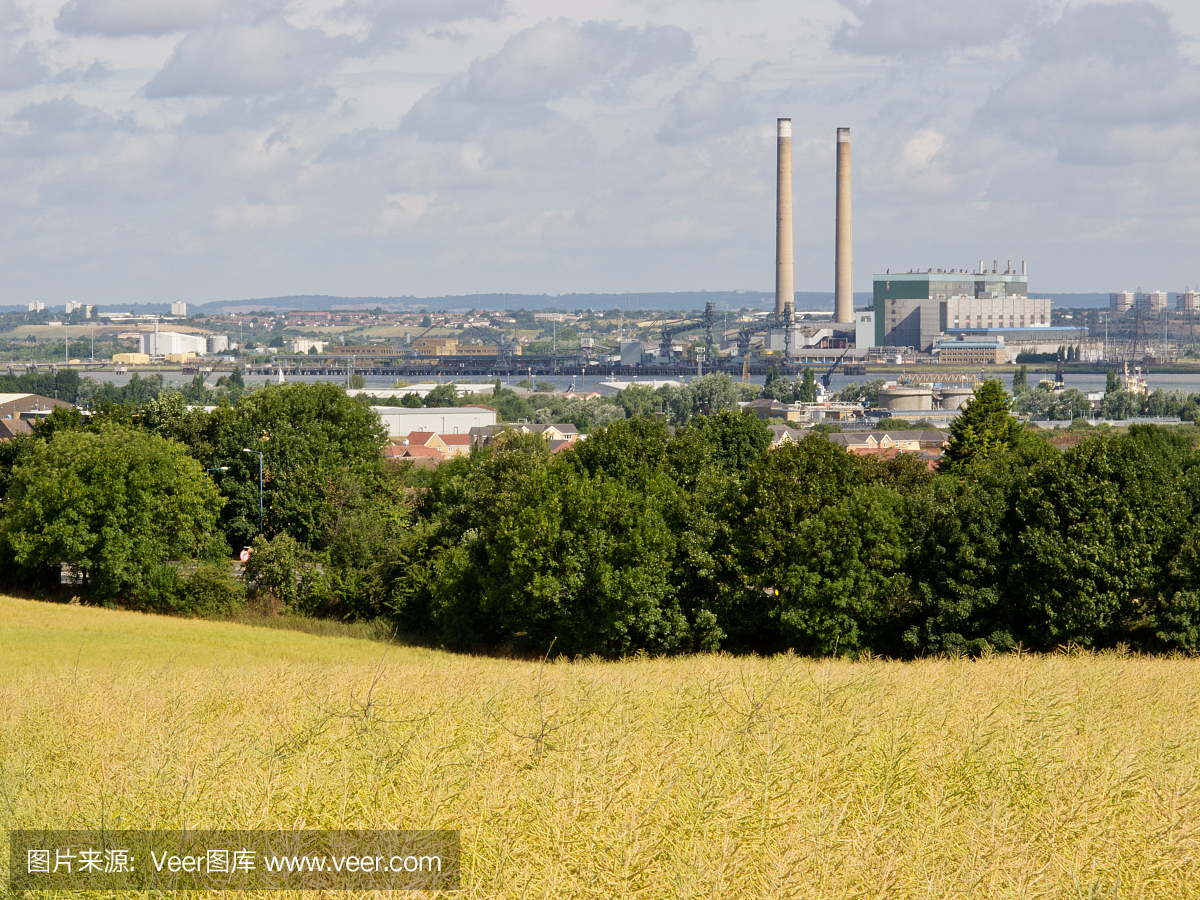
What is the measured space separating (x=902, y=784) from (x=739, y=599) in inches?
707

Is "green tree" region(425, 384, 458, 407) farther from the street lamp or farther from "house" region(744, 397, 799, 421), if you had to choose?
the street lamp

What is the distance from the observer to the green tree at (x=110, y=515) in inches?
1224

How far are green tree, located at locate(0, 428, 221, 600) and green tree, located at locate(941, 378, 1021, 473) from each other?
23400 mm

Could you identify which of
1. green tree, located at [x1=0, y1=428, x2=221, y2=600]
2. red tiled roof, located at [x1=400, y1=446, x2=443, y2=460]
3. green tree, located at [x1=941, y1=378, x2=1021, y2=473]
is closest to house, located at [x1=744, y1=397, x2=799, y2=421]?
red tiled roof, located at [x1=400, y1=446, x2=443, y2=460]

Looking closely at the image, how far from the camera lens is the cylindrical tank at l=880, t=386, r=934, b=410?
133 m

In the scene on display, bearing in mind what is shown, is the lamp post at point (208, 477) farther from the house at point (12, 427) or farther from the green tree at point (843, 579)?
the house at point (12, 427)

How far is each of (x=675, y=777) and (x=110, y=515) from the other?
95.4 feet

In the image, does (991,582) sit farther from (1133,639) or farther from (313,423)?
(313,423)

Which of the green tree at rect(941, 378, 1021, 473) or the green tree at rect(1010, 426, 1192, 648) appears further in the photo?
the green tree at rect(941, 378, 1021, 473)

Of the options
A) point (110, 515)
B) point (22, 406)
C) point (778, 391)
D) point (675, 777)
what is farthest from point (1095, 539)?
point (778, 391)

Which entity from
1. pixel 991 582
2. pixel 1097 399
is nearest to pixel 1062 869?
pixel 991 582

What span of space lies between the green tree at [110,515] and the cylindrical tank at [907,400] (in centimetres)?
11010

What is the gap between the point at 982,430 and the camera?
38.4 meters

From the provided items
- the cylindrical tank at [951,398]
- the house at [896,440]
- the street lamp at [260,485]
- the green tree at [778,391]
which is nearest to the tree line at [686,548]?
the street lamp at [260,485]
